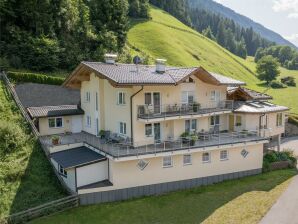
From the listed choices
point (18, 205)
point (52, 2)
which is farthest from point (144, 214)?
A: point (52, 2)

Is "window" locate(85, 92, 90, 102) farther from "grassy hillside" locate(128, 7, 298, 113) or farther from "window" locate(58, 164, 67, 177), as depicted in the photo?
"grassy hillside" locate(128, 7, 298, 113)

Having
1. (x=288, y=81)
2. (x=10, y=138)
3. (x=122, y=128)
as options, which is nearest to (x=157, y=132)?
(x=122, y=128)

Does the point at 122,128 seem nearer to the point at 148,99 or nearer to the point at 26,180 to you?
the point at 148,99

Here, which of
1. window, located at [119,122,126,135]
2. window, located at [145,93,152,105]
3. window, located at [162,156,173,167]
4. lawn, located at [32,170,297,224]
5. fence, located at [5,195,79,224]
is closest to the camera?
fence, located at [5,195,79,224]

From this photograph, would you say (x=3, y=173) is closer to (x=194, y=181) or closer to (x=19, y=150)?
(x=19, y=150)

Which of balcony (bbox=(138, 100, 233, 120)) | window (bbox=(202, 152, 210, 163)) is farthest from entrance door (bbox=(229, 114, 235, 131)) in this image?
window (bbox=(202, 152, 210, 163))
